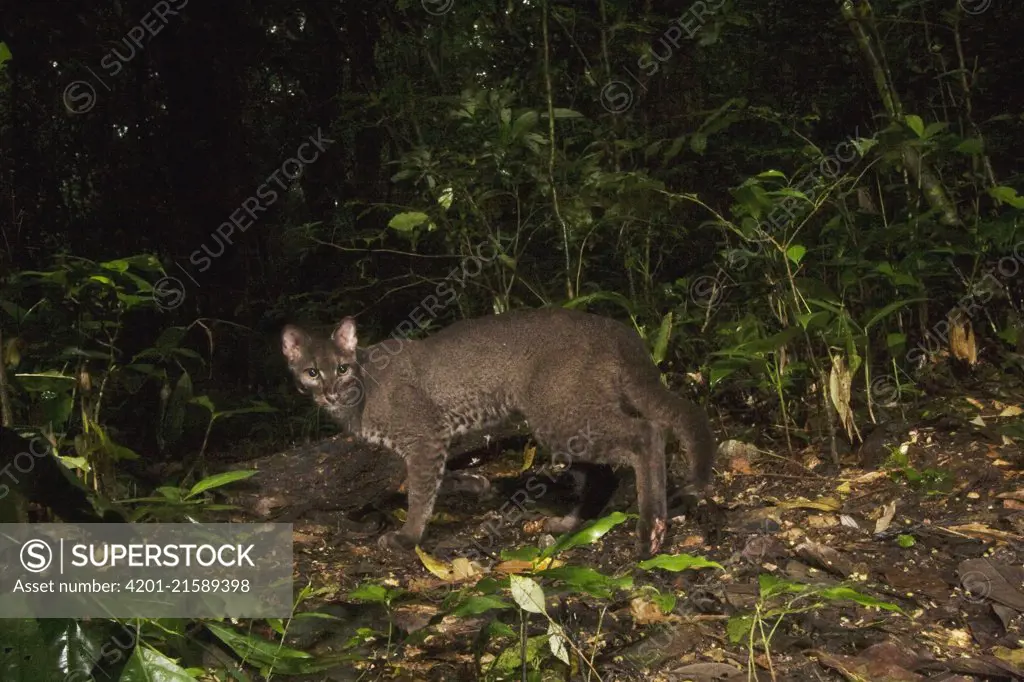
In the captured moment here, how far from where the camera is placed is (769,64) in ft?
29.9

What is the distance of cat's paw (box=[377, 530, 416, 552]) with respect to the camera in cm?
478

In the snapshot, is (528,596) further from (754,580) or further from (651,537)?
(651,537)

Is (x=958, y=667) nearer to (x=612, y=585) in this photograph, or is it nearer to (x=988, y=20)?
(x=612, y=585)

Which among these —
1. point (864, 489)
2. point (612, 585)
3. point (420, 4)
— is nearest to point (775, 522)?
point (864, 489)

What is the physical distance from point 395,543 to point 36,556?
7.62 feet

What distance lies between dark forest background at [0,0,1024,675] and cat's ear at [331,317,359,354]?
58 centimetres

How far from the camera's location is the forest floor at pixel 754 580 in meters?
2.93

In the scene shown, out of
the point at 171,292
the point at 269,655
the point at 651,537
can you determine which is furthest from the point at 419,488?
the point at 171,292

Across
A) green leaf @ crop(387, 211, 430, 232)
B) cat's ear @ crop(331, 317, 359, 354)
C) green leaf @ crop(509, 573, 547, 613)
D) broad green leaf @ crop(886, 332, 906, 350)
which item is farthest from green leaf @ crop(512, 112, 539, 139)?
green leaf @ crop(509, 573, 547, 613)

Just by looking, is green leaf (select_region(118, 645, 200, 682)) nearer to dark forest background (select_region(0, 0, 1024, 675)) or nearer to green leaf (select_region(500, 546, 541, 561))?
green leaf (select_region(500, 546, 541, 561))

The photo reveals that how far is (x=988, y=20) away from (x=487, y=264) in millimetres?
3907

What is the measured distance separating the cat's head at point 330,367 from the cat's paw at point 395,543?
0.81 m

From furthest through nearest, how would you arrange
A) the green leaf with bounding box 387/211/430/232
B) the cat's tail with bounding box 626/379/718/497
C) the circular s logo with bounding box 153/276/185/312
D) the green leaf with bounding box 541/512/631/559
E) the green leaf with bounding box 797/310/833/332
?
the circular s logo with bounding box 153/276/185/312, the green leaf with bounding box 387/211/430/232, the green leaf with bounding box 797/310/833/332, the cat's tail with bounding box 626/379/718/497, the green leaf with bounding box 541/512/631/559

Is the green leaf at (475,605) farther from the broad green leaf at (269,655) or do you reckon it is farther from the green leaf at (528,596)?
the broad green leaf at (269,655)
